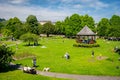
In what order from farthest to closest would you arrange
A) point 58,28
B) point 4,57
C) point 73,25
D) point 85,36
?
1. point 58,28
2. point 73,25
3. point 85,36
4. point 4,57

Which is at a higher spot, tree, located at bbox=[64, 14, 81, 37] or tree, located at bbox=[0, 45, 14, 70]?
tree, located at bbox=[64, 14, 81, 37]

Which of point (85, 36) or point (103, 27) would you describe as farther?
point (103, 27)

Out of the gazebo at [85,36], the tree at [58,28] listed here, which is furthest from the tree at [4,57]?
the tree at [58,28]

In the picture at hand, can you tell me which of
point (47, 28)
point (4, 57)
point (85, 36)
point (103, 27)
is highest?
point (47, 28)

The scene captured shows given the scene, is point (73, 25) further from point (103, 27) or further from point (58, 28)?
point (58, 28)

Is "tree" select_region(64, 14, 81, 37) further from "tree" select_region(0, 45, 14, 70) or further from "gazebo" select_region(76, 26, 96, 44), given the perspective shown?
"tree" select_region(0, 45, 14, 70)

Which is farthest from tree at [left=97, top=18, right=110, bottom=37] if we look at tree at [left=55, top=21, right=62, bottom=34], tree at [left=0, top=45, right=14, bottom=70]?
tree at [left=0, top=45, right=14, bottom=70]

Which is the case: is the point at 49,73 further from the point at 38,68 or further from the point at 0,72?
the point at 0,72

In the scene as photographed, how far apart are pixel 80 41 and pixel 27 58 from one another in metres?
31.2

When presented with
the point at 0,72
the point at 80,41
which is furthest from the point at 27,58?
the point at 80,41

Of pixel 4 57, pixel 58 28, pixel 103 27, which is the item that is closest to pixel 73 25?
pixel 103 27

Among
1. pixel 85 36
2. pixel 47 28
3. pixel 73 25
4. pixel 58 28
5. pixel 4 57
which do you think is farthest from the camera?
pixel 58 28

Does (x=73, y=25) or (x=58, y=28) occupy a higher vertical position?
(x=73, y=25)

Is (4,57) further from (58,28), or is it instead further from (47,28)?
(58,28)
